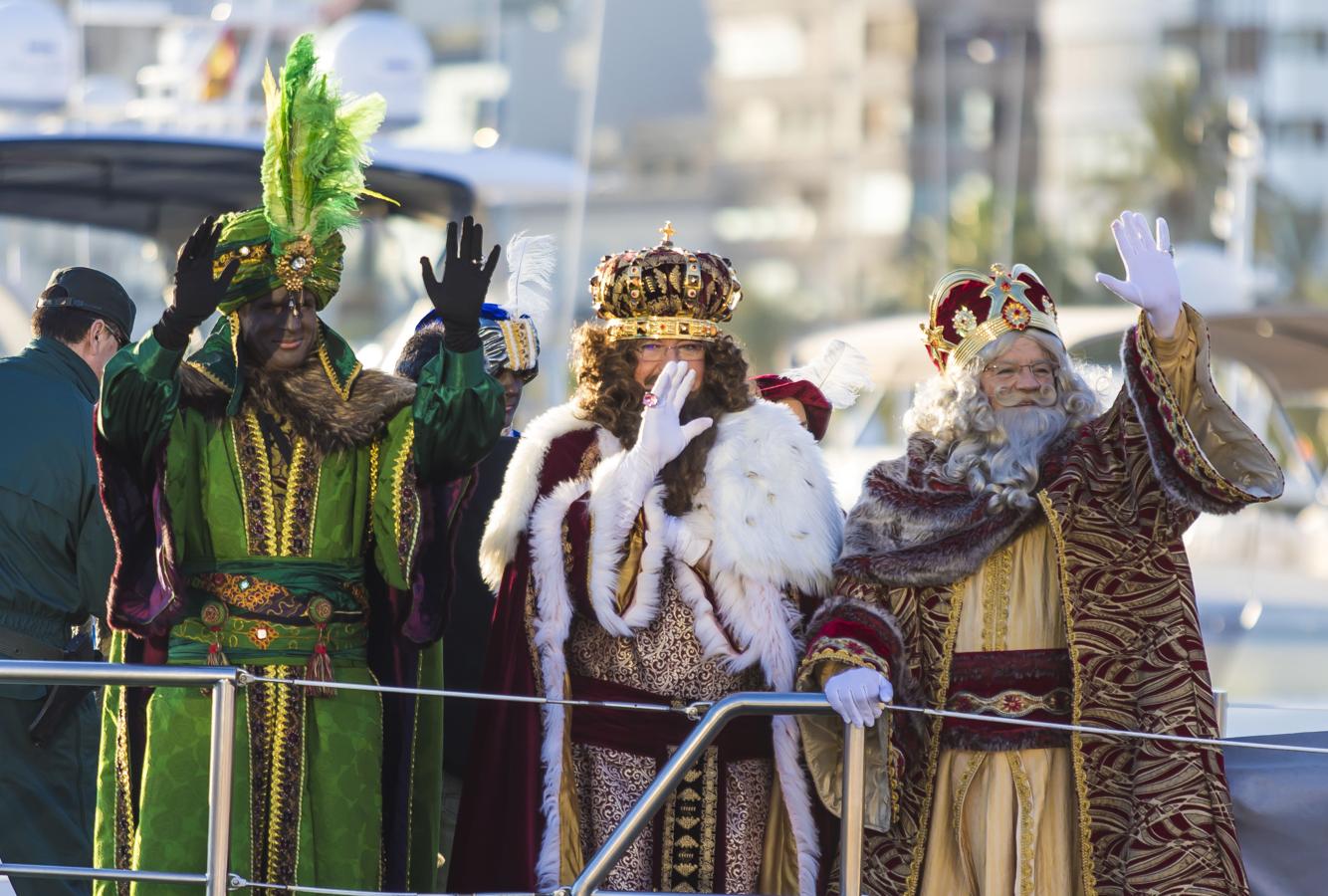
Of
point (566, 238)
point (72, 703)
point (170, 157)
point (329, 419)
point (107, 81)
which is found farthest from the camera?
point (566, 238)

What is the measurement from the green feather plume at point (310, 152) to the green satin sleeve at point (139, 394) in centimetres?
33

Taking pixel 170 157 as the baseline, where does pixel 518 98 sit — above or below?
above

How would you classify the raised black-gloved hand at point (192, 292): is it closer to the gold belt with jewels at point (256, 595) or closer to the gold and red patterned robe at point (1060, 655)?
the gold belt with jewels at point (256, 595)

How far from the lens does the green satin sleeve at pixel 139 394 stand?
3822 millimetres

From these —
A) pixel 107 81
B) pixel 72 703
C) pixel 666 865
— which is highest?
pixel 107 81

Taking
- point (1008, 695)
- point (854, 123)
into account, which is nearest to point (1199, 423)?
point (1008, 695)

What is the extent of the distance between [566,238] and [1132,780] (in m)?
42.6

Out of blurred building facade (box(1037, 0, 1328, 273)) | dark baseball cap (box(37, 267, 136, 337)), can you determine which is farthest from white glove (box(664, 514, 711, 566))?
blurred building facade (box(1037, 0, 1328, 273))

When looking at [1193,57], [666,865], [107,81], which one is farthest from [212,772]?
[1193,57]

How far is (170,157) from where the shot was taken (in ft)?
35.0

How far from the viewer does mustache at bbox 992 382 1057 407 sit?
161 inches

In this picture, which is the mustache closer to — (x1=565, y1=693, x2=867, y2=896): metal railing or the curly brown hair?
the curly brown hair

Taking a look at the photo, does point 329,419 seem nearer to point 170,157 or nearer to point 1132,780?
point 1132,780

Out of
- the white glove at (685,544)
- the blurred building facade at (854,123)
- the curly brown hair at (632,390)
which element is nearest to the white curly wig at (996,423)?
the curly brown hair at (632,390)
